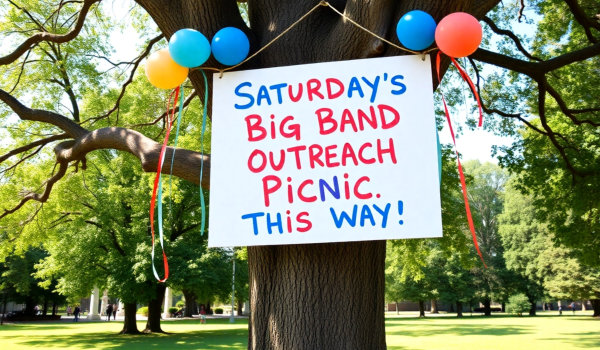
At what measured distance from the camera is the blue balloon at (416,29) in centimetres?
347

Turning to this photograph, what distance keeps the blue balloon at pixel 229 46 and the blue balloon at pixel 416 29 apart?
48.6 inches

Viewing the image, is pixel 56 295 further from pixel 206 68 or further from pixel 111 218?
Answer: pixel 206 68

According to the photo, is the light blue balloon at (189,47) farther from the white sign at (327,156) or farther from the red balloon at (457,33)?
the red balloon at (457,33)

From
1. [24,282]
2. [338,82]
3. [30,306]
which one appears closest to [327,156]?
[338,82]

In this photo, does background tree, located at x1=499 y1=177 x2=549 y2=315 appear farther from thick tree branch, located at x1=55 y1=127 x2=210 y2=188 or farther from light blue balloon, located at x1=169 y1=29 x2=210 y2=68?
light blue balloon, located at x1=169 y1=29 x2=210 y2=68

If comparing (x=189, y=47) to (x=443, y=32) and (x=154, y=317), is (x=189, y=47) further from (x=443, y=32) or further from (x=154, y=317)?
(x=154, y=317)

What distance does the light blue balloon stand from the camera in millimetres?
3756

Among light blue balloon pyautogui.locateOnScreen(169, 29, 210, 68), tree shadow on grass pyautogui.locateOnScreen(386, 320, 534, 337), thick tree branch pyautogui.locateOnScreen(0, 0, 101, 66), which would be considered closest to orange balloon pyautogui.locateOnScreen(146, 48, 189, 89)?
light blue balloon pyautogui.locateOnScreen(169, 29, 210, 68)

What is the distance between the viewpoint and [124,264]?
843 inches

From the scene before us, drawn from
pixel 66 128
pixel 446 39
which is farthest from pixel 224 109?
pixel 66 128

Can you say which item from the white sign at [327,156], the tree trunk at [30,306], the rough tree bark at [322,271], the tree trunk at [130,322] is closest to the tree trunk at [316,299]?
the rough tree bark at [322,271]

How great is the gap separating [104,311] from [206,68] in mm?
54367

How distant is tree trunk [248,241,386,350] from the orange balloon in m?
1.62

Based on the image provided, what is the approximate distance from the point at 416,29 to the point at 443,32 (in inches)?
7.7
